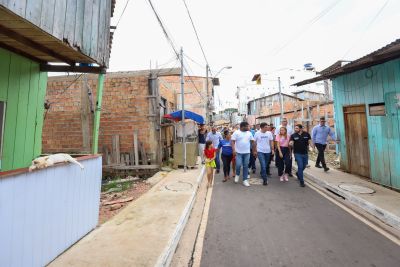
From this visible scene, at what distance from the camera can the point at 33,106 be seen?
546 cm

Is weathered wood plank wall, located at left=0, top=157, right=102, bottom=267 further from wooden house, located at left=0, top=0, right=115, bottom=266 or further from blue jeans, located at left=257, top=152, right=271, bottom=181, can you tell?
blue jeans, located at left=257, top=152, right=271, bottom=181

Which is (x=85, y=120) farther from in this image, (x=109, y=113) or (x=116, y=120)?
(x=116, y=120)

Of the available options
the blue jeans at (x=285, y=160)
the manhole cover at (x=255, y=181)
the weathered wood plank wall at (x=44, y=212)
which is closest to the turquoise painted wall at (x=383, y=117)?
the blue jeans at (x=285, y=160)

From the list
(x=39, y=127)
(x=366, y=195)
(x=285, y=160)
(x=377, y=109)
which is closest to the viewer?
(x=39, y=127)

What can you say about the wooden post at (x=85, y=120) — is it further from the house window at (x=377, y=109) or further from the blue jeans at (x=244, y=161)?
the house window at (x=377, y=109)

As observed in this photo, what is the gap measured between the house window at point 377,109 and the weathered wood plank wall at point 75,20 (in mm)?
7304

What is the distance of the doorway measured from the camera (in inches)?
329

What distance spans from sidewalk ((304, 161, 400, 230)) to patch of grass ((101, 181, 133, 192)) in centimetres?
624

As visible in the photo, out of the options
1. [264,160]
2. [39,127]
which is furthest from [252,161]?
[39,127]

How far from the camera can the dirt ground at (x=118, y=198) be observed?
6236 mm

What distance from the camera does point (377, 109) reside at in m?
7.62

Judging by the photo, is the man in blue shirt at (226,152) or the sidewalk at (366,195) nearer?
the sidewalk at (366,195)

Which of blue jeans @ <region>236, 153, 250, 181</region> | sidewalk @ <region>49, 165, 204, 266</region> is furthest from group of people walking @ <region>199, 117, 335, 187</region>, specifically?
sidewalk @ <region>49, 165, 204, 266</region>

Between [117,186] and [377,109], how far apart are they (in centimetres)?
859
